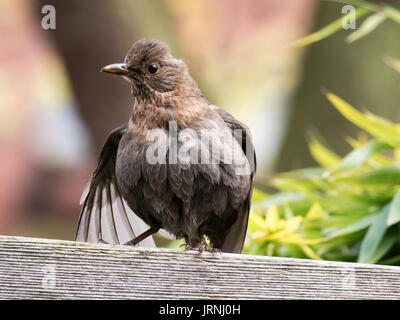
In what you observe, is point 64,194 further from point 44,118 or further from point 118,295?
point 118,295

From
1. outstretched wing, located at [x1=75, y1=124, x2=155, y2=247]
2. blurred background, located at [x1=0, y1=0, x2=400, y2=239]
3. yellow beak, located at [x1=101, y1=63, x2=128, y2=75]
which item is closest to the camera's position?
yellow beak, located at [x1=101, y1=63, x2=128, y2=75]

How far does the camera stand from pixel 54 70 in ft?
24.3

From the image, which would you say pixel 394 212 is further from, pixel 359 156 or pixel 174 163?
pixel 174 163

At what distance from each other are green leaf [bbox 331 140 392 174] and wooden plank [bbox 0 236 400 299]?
767 millimetres

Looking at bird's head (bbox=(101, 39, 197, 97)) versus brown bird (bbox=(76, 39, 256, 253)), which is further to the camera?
bird's head (bbox=(101, 39, 197, 97))

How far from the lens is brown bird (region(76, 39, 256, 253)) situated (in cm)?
253

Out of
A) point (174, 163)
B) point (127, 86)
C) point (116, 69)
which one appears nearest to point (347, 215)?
point (174, 163)

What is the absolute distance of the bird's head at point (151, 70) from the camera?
278 centimetres

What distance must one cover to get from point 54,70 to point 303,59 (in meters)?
2.99

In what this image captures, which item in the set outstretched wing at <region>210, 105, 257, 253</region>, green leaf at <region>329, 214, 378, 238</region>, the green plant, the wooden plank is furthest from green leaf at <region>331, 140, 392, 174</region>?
the wooden plank

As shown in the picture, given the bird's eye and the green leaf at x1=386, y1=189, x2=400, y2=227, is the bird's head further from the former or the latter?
the green leaf at x1=386, y1=189, x2=400, y2=227

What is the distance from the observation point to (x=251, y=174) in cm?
279

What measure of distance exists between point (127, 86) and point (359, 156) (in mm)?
2783

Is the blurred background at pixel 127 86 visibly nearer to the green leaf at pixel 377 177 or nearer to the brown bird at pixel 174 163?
the green leaf at pixel 377 177
